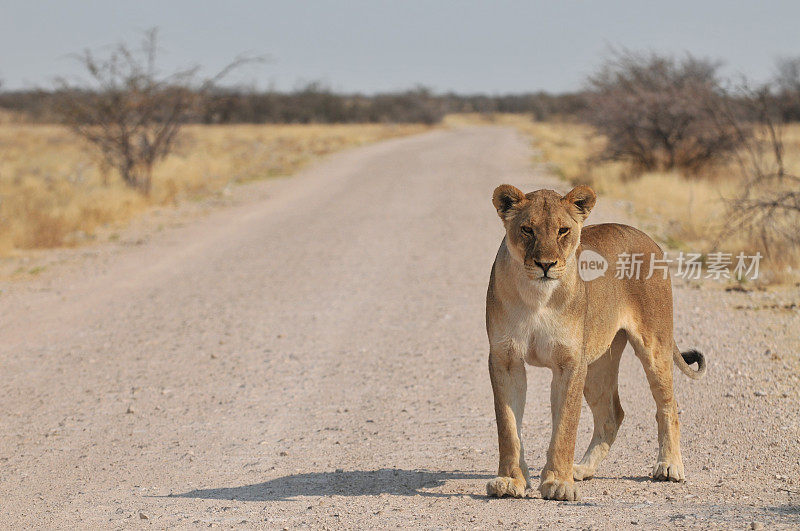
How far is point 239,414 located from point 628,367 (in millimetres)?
2991

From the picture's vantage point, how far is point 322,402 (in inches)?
258

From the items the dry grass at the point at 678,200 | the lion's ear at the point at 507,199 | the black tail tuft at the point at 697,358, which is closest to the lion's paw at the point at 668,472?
the black tail tuft at the point at 697,358

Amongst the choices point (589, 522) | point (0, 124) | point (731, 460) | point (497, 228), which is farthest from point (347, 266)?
point (0, 124)

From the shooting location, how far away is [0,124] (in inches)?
2130

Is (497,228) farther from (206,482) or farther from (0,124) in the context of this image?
(0,124)

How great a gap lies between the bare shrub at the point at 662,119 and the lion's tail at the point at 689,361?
15041 mm

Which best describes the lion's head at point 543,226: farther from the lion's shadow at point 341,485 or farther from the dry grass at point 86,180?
the dry grass at point 86,180

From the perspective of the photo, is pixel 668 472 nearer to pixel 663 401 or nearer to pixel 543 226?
pixel 663 401

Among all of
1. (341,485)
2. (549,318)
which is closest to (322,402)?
(341,485)

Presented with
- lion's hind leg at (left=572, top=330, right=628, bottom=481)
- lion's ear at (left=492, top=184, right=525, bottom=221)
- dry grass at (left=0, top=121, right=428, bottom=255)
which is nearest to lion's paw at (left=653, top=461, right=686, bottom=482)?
lion's hind leg at (left=572, top=330, right=628, bottom=481)

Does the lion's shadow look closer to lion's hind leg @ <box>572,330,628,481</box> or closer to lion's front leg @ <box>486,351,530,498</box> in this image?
lion's front leg @ <box>486,351,530,498</box>

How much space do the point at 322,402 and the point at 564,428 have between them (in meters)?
2.63

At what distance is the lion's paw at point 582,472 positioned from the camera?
4.70 meters

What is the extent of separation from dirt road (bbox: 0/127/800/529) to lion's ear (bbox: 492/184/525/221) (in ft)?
4.35
